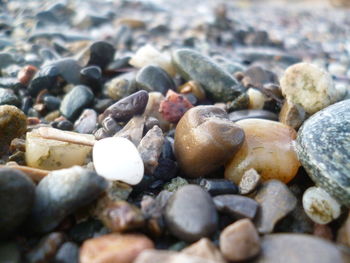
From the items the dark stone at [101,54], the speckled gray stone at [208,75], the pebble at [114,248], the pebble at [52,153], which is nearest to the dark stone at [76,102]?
the dark stone at [101,54]

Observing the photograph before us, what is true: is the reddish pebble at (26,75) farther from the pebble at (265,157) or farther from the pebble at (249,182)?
the pebble at (249,182)

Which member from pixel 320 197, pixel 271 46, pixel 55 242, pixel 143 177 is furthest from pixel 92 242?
pixel 271 46

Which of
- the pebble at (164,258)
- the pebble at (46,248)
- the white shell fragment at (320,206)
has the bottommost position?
the white shell fragment at (320,206)

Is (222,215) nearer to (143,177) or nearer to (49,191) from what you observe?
(143,177)

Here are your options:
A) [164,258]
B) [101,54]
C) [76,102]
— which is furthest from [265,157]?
[101,54]

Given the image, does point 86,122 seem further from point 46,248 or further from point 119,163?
point 46,248
